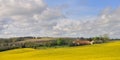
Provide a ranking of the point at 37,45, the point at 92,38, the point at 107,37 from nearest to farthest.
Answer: the point at 37,45 < the point at 92,38 < the point at 107,37

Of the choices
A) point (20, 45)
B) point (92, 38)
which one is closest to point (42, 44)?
point (20, 45)

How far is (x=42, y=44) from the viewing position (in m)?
131

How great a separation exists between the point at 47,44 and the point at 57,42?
37.2ft

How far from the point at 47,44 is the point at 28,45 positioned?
955cm

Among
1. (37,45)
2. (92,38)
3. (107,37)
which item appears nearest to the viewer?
(37,45)

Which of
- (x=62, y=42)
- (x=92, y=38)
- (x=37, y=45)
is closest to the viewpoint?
(x=37, y=45)

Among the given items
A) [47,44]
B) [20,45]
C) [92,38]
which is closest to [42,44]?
[47,44]

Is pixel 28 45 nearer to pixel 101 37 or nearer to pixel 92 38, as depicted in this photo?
pixel 92 38

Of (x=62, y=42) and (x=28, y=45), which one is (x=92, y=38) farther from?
(x=28, y=45)

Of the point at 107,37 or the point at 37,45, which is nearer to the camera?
the point at 37,45

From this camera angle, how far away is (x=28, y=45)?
13325 cm

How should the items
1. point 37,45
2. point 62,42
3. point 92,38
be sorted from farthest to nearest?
point 92,38 → point 62,42 → point 37,45

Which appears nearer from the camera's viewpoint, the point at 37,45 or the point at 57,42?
the point at 37,45

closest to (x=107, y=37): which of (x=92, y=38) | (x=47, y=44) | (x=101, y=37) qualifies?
(x=101, y=37)
